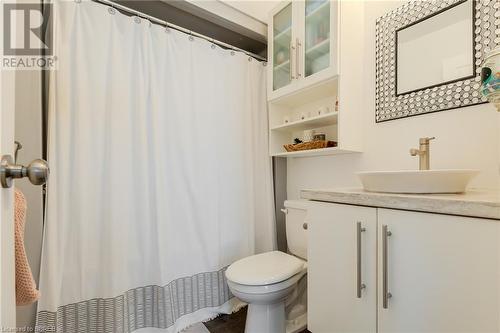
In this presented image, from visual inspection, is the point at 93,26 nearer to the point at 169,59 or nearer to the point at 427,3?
the point at 169,59

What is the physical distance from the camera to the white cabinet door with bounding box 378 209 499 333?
1.86ft

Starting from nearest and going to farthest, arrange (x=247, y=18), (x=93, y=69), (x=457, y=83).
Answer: (x=457, y=83), (x=93, y=69), (x=247, y=18)

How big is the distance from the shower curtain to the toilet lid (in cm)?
33

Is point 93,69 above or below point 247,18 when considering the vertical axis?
below

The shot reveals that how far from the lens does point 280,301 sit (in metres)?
1.35

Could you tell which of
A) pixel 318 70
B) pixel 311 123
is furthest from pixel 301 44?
pixel 311 123

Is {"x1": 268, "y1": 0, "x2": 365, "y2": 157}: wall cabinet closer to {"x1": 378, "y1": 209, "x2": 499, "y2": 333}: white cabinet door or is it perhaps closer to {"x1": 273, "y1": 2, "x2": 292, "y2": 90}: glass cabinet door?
{"x1": 273, "y1": 2, "x2": 292, "y2": 90}: glass cabinet door

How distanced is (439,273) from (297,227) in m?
0.97

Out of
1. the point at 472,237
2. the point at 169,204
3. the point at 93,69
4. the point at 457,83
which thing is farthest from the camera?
the point at 169,204

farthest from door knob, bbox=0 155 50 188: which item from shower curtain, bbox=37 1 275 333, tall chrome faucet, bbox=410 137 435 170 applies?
tall chrome faucet, bbox=410 137 435 170

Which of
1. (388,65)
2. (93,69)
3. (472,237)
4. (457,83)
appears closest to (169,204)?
(93,69)

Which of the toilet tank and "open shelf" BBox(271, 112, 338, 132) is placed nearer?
"open shelf" BBox(271, 112, 338, 132)

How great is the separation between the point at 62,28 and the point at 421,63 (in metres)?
1.80

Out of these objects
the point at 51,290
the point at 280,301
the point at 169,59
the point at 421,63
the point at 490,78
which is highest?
the point at 169,59
